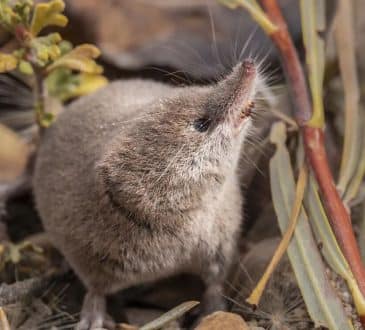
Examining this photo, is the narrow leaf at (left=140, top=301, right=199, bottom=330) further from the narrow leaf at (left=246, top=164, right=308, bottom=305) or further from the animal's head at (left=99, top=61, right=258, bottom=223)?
the animal's head at (left=99, top=61, right=258, bottom=223)

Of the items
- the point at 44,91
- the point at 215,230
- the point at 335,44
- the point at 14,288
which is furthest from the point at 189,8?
the point at 14,288

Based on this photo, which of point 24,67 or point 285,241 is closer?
point 285,241

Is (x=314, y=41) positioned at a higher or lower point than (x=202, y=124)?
higher

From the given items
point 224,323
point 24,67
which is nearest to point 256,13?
point 24,67

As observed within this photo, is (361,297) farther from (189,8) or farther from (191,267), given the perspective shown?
(189,8)

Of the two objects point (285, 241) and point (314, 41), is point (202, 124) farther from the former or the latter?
point (314, 41)

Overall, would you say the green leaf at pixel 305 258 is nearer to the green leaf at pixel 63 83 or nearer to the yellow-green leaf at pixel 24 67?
the green leaf at pixel 63 83
